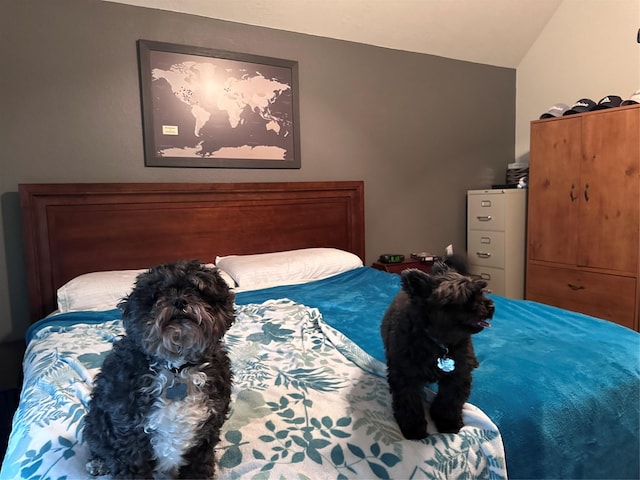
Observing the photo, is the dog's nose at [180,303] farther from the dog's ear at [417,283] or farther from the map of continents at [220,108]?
the map of continents at [220,108]

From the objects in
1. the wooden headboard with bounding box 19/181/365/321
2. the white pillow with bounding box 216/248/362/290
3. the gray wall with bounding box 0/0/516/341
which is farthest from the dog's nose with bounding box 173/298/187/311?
the gray wall with bounding box 0/0/516/341

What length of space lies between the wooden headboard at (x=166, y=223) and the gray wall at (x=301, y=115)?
130 mm

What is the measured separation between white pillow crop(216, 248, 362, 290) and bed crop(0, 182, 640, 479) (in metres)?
0.01

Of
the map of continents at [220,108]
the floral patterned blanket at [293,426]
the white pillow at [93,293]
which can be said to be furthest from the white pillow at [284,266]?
the floral patterned blanket at [293,426]

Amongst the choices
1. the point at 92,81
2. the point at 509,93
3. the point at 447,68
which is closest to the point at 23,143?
the point at 92,81

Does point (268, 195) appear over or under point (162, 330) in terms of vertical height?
over

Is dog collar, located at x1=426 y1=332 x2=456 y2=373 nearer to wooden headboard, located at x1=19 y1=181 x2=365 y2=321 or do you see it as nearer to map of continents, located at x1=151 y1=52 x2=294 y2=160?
wooden headboard, located at x1=19 y1=181 x2=365 y2=321

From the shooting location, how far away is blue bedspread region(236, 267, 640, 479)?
1.13 m

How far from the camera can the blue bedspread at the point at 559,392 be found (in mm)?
Answer: 1130

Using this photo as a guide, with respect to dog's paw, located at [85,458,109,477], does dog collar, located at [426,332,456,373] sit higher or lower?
higher

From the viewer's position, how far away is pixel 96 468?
2.87 feet

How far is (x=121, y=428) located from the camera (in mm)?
815

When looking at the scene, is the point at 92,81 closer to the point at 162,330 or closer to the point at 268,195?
the point at 268,195

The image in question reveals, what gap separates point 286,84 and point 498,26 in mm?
1973
